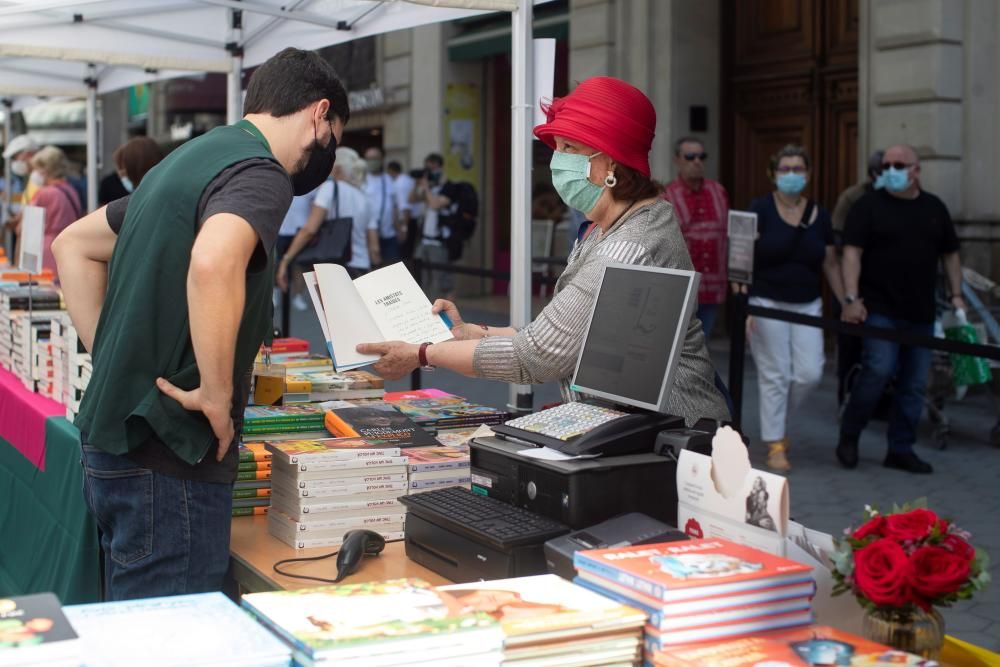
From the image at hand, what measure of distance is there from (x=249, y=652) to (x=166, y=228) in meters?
1.00

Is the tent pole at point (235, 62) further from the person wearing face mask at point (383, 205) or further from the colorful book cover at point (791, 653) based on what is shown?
the person wearing face mask at point (383, 205)

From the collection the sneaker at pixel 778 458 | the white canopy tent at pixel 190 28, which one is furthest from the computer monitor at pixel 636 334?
the sneaker at pixel 778 458

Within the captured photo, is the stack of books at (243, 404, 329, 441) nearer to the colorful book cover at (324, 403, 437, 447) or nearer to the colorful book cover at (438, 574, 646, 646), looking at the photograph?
the colorful book cover at (324, 403, 437, 447)

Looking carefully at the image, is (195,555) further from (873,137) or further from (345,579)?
(873,137)

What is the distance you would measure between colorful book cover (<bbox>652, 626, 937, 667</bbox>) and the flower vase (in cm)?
5

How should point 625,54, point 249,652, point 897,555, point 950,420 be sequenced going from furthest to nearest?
point 625,54, point 950,420, point 897,555, point 249,652

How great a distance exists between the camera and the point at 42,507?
3.94 meters

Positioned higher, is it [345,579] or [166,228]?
[166,228]

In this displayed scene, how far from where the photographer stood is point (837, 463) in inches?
271

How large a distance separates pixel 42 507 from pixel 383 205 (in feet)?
33.0

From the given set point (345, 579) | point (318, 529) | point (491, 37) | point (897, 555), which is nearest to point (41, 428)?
point (318, 529)

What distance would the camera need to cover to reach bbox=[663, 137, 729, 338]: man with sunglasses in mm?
7695

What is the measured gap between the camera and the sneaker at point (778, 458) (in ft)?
21.9

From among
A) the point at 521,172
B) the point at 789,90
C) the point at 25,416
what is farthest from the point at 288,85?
the point at 789,90
